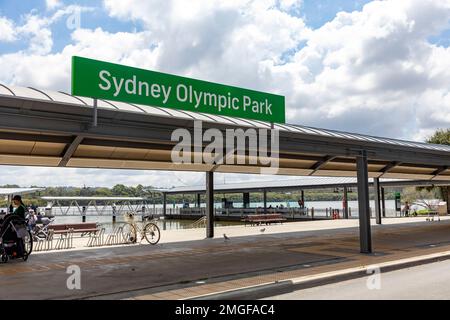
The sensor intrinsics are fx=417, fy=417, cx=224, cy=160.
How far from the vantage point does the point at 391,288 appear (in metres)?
7.80

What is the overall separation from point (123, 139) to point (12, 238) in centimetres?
454

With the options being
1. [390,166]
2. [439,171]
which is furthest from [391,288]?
[439,171]

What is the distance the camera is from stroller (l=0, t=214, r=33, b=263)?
35.6 feet

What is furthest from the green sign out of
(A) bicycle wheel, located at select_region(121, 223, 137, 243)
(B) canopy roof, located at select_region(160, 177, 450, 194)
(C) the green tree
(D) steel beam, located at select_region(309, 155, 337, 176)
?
(C) the green tree

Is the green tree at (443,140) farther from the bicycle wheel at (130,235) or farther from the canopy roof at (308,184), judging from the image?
the bicycle wheel at (130,235)

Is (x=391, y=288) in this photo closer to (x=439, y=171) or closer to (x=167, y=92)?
(x=167, y=92)

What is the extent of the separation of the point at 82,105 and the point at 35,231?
9.69 m

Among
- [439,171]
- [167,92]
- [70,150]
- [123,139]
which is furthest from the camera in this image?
[439,171]

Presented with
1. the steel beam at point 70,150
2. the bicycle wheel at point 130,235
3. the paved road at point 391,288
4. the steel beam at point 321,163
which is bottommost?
the paved road at point 391,288

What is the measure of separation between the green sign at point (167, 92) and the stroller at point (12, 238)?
4820mm

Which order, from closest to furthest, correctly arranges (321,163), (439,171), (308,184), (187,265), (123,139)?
(123,139)
(187,265)
(321,163)
(439,171)
(308,184)

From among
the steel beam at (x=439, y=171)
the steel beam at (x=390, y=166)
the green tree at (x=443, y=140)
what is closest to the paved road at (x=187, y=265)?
the steel beam at (x=390, y=166)

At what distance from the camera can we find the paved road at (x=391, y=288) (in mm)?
7188

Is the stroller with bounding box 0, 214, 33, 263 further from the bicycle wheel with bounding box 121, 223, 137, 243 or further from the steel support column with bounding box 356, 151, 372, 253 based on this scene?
the steel support column with bounding box 356, 151, 372, 253
